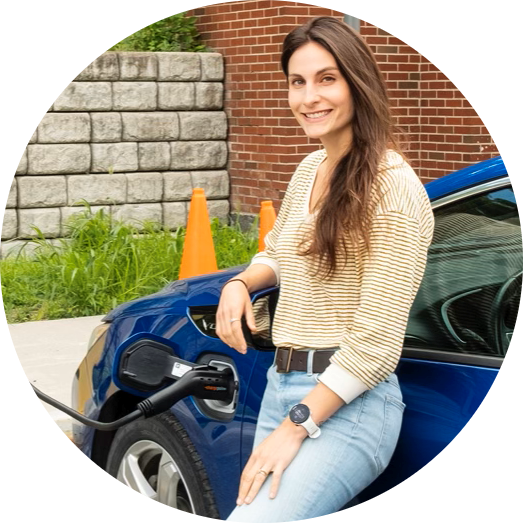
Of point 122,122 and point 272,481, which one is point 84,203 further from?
point 272,481

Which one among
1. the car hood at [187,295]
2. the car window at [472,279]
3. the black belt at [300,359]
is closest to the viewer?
the black belt at [300,359]

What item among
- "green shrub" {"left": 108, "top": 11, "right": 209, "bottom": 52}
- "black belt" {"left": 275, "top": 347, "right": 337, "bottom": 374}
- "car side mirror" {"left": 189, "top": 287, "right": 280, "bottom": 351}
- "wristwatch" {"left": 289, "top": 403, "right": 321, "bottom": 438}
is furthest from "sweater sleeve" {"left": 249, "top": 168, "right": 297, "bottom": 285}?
"green shrub" {"left": 108, "top": 11, "right": 209, "bottom": 52}

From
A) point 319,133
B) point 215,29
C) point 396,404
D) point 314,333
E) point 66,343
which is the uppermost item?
point 215,29

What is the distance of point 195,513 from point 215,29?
7.00m

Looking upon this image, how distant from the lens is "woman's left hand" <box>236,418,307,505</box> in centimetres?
225

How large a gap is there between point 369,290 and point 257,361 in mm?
622

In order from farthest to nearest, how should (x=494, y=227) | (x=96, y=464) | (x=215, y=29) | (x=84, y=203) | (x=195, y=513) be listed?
(x=215, y=29), (x=84, y=203), (x=96, y=464), (x=195, y=513), (x=494, y=227)

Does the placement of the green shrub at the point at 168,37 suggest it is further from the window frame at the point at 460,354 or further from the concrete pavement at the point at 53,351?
the window frame at the point at 460,354

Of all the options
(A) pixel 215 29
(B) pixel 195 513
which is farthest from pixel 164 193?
(B) pixel 195 513

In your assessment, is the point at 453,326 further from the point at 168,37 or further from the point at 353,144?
the point at 168,37

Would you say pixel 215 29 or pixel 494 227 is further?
pixel 215 29

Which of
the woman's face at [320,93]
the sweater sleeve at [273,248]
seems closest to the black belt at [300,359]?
the sweater sleeve at [273,248]

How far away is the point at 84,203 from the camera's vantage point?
8305mm

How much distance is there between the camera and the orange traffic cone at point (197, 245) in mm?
6930
